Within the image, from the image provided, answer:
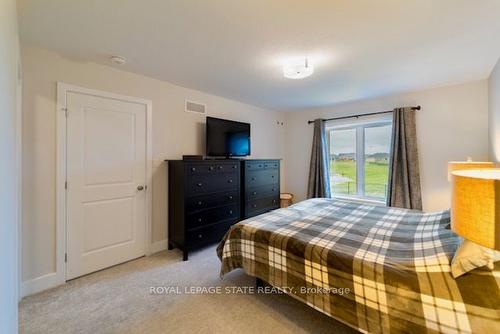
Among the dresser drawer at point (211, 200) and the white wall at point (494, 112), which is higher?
the white wall at point (494, 112)

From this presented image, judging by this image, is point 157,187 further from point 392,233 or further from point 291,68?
point 392,233

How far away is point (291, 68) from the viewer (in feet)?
7.55

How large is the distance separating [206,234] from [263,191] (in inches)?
53.2

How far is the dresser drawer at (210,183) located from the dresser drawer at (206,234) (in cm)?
49

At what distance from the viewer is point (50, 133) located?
2.19 m

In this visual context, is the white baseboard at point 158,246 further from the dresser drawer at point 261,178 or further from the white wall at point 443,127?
the white wall at point 443,127

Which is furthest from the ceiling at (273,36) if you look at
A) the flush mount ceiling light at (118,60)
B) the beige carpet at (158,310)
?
the beige carpet at (158,310)

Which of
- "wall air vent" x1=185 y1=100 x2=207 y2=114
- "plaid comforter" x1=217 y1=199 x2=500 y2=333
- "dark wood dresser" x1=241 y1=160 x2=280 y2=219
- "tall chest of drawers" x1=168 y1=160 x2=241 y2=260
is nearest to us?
"plaid comforter" x1=217 y1=199 x2=500 y2=333

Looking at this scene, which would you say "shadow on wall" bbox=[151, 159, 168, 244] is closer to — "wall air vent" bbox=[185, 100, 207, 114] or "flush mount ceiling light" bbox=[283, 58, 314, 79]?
"wall air vent" bbox=[185, 100, 207, 114]

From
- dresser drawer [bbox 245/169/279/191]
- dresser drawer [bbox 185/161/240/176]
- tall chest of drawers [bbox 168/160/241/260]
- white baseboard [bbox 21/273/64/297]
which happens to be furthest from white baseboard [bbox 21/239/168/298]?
dresser drawer [bbox 245/169/279/191]

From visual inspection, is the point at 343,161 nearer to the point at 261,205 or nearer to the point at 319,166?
the point at 319,166

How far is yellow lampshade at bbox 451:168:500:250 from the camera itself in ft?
2.13

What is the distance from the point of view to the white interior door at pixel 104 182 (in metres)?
2.35

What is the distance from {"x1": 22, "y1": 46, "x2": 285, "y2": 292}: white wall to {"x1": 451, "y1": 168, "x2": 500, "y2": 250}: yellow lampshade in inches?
118
